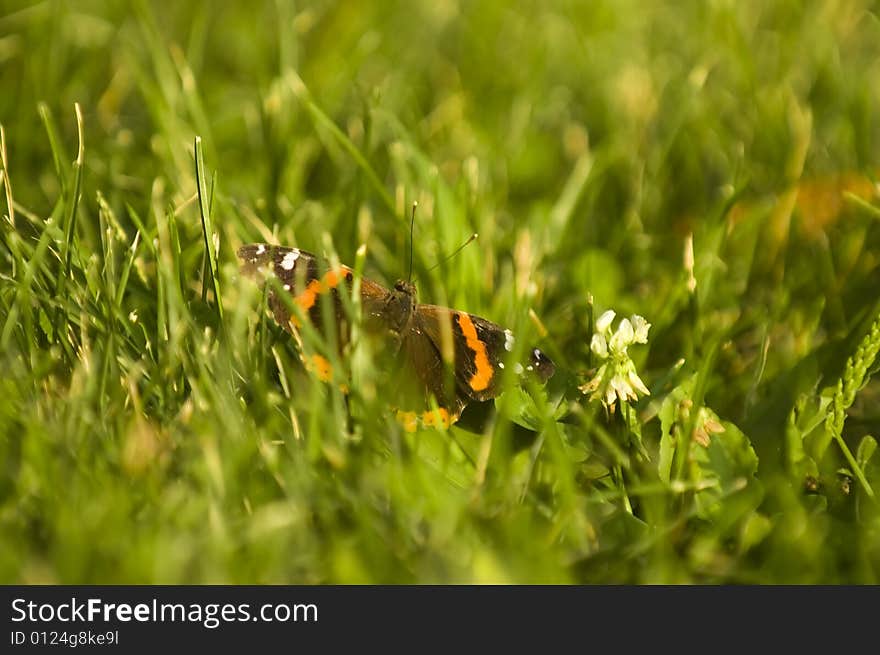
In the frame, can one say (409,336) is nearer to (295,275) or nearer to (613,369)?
(295,275)

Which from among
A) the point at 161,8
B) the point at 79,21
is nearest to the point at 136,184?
the point at 79,21

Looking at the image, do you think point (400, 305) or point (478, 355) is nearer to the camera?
point (478, 355)

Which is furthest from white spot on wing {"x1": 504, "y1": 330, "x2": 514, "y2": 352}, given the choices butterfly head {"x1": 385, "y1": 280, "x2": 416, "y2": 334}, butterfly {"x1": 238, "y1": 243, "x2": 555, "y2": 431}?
butterfly head {"x1": 385, "y1": 280, "x2": 416, "y2": 334}

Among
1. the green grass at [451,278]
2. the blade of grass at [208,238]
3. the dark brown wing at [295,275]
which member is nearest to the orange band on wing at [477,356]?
the green grass at [451,278]

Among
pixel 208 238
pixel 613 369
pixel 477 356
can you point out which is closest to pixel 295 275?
pixel 208 238

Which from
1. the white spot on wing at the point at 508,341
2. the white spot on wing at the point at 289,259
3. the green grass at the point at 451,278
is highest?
the white spot on wing at the point at 289,259

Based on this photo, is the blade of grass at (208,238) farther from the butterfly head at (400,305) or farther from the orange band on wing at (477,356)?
the orange band on wing at (477,356)
